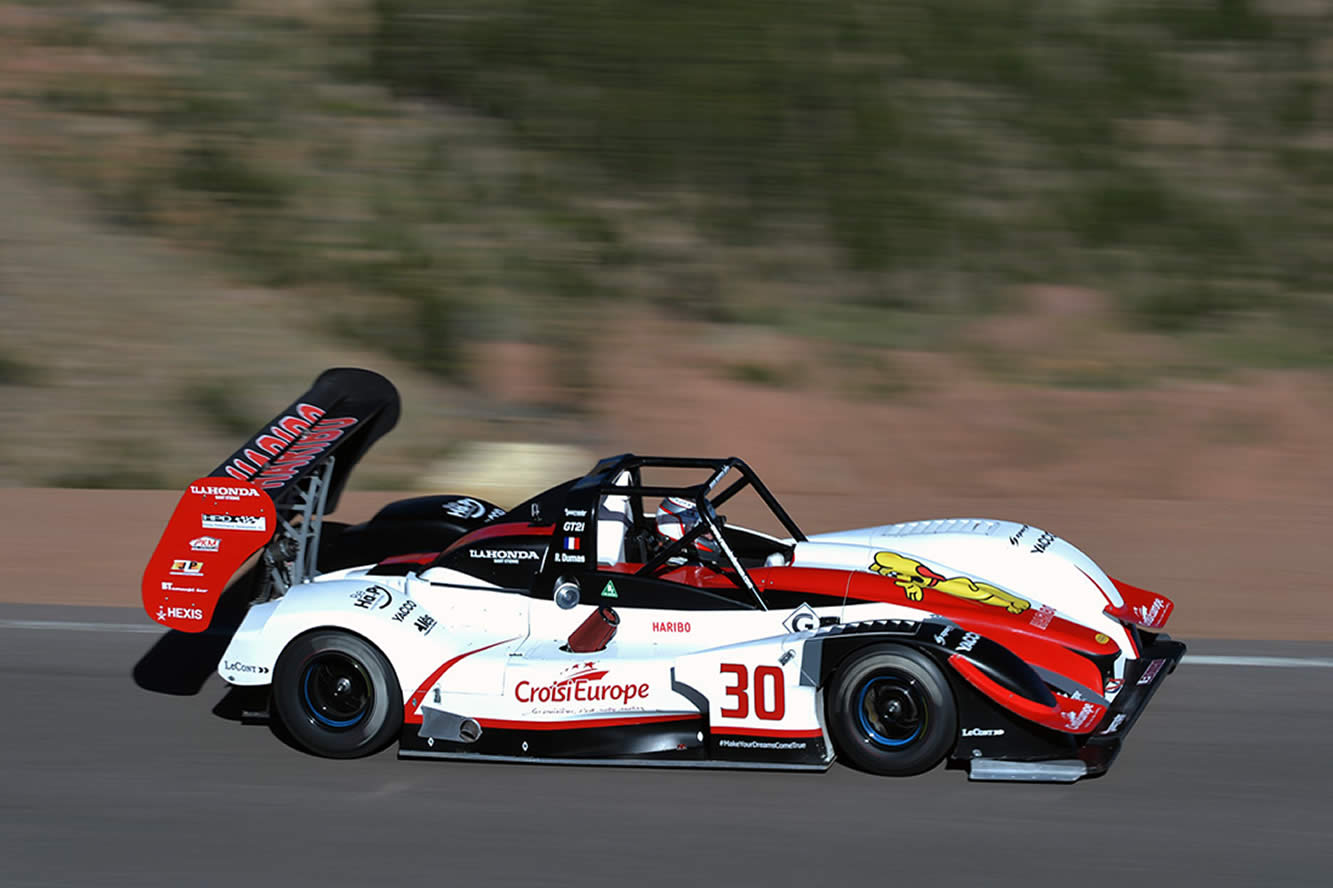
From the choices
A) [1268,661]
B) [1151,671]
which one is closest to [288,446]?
[1151,671]

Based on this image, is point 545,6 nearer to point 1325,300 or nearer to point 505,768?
point 1325,300

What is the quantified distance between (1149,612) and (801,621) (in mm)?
1892

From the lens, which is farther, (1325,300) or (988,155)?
(988,155)

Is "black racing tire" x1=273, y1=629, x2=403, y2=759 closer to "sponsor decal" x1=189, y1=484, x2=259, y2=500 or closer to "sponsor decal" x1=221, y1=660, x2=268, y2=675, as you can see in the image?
"sponsor decal" x1=221, y1=660, x2=268, y2=675

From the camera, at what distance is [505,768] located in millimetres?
6023

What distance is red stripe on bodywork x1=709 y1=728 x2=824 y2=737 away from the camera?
5629 mm

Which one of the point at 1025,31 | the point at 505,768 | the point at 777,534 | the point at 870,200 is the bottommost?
the point at 505,768

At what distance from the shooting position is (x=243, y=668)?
246 inches

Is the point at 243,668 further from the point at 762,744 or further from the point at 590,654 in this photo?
the point at 762,744

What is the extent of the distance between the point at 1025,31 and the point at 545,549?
52.7ft

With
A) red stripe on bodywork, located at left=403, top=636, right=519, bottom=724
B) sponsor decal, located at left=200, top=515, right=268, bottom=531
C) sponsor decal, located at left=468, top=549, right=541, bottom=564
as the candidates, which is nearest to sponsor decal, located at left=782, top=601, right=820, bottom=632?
sponsor decal, located at left=468, top=549, right=541, bottom=564

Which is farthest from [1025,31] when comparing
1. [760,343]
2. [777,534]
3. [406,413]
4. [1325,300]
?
[777,534]

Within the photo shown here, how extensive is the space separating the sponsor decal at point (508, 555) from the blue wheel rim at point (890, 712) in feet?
5.18

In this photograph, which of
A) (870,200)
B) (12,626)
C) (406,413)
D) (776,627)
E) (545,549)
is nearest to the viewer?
(776,627)
